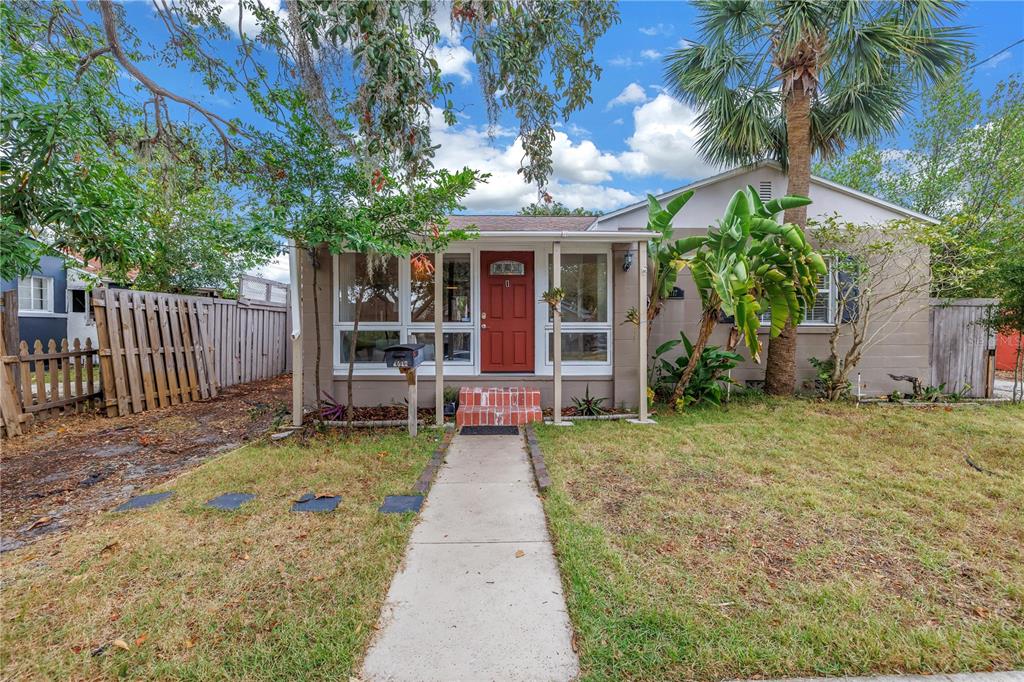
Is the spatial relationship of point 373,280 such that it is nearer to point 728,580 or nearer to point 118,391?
point 118,391

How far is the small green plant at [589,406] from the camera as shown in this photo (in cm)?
708

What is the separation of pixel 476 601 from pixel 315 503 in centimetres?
194

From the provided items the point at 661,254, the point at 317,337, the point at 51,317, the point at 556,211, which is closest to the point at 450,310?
the point at 317,337

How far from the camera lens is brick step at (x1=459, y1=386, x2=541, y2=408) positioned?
6.91 m

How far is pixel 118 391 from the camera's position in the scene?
22.4ft

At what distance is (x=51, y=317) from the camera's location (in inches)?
492

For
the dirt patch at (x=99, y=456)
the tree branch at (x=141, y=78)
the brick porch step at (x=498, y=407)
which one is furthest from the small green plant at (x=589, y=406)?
the tree branch at (x=141, y=78)

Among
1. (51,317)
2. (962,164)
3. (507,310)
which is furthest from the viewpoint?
(962,164)

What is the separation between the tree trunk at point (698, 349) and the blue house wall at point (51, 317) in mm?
15393

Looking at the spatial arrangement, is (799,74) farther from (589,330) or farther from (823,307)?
(589,330)

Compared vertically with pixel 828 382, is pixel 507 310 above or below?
above

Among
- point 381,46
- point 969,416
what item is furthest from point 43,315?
point 969,416

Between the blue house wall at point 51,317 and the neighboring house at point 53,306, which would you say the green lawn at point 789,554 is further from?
the blue house wall at point 51,317

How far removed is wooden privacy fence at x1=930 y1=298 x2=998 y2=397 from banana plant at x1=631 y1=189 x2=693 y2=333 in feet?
18.9
